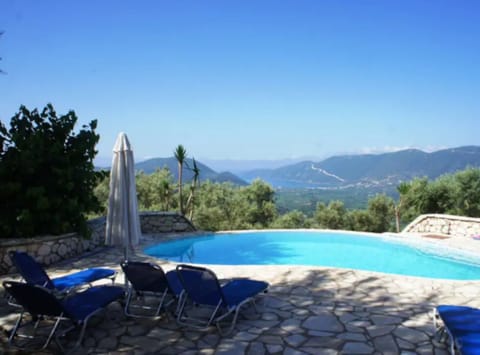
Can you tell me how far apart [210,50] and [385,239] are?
1253cm

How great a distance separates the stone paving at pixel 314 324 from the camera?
162 inches

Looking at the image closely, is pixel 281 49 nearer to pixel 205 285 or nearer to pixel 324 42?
pixel 324 42

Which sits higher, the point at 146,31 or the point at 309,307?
the point at 146,31

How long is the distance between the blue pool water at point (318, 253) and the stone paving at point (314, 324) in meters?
3.47

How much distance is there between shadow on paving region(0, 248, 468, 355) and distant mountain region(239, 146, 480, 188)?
53.4m

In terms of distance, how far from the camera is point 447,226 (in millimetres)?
13555

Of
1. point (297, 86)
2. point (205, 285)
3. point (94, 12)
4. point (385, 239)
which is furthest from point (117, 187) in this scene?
point (297, 86)

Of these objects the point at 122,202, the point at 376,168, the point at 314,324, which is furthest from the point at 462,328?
the point at 376,168

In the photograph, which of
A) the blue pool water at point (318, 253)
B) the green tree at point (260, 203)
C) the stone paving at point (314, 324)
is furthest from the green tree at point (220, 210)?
the stone paving at point (314, 324)

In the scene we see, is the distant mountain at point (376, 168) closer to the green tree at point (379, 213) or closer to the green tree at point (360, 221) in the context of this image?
the green tree at point (360, 221)

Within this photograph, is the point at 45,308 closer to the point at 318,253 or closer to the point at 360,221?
the point at 318,253

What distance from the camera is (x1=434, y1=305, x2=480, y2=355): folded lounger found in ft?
10.9

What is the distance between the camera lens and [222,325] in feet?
15.7

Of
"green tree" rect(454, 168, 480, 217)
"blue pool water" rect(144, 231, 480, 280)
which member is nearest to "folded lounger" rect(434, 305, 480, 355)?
"blue pool water" rect(144, 231, 480, 280)
